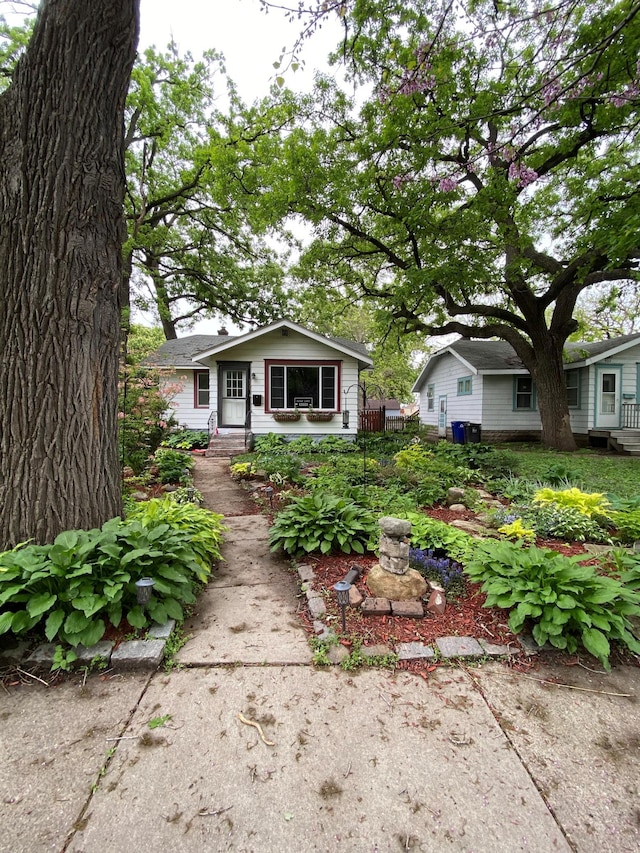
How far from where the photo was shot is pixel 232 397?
38.1 ft

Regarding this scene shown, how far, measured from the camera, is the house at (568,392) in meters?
12.2

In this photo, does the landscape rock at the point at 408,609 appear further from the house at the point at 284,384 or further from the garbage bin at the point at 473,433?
the garbage bin at the point at 473,433

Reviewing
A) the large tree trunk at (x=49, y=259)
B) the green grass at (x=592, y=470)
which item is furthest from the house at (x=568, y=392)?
the large tree trunk at (x=49, y=259)

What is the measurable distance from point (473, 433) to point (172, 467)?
9934 millimetres

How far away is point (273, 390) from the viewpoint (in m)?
11.4

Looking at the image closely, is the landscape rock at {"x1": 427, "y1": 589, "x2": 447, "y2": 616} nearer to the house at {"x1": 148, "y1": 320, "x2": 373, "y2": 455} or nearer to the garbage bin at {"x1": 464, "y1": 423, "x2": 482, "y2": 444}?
the house at {"x1": 148, "y1": 320, "x2": 373, "y2": 455}

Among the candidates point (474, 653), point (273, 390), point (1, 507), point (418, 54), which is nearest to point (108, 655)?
point (1, 507)

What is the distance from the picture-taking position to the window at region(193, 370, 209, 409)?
524 inches

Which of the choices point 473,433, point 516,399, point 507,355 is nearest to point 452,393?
point 507,355

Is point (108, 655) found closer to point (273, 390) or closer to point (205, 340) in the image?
point (273, 390)

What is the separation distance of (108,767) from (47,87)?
4042 mm

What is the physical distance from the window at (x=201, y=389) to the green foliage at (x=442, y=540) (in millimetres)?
11183

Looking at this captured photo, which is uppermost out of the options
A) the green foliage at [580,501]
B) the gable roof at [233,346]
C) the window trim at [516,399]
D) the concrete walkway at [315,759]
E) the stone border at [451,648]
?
the gable roof at [233,346]

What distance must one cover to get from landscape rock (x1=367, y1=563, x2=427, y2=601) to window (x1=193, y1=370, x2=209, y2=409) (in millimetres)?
11594
